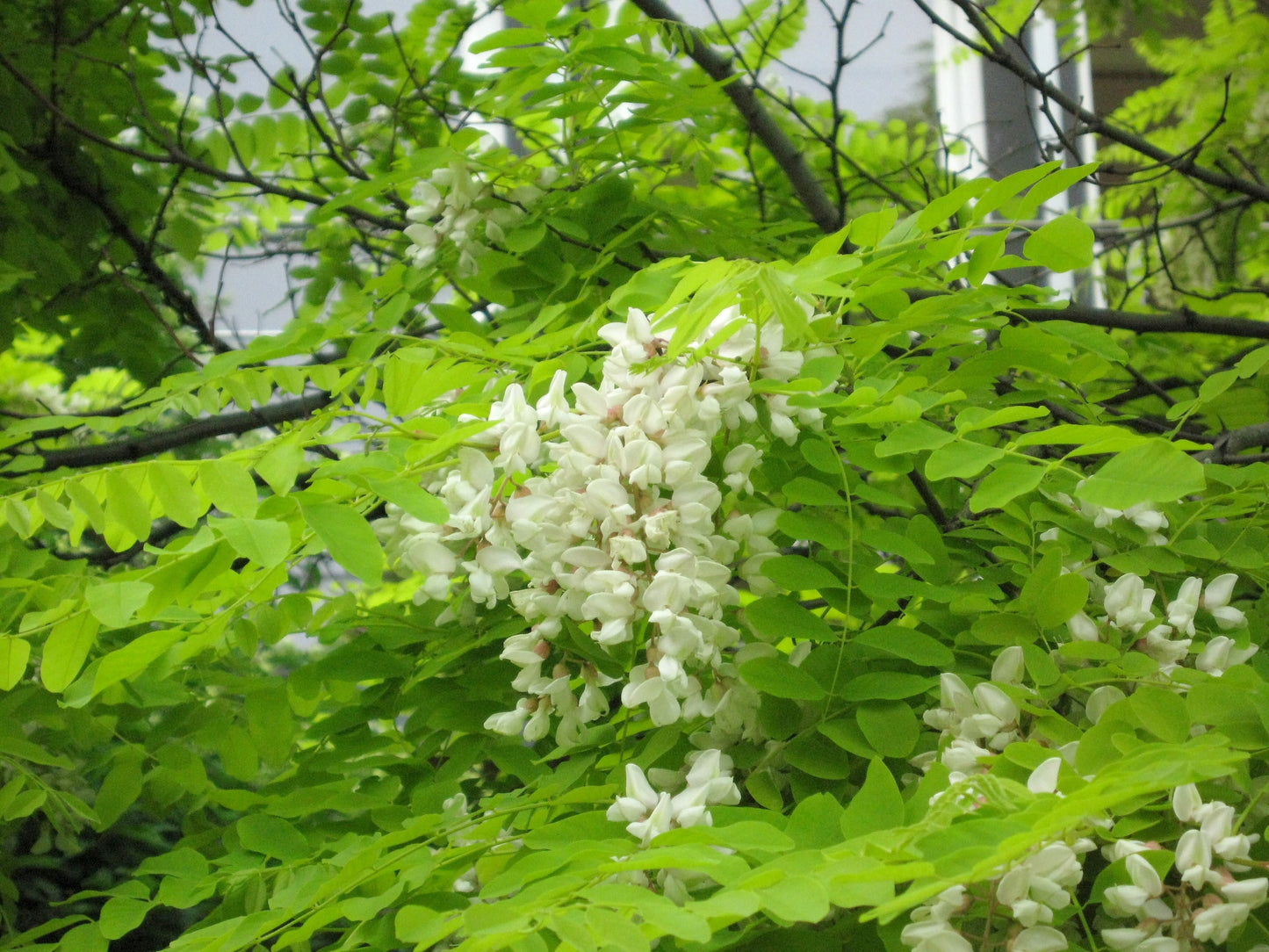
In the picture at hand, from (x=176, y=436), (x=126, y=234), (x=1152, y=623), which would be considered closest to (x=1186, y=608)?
(x=1152, y=623)

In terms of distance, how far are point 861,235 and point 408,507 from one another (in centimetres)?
46

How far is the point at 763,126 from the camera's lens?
1517 mm

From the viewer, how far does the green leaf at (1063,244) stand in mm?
829

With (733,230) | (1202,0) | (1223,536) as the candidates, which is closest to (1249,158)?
(733,230)

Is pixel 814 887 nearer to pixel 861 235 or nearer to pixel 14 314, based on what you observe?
pixel 861 235

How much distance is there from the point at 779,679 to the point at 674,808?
0.44ft

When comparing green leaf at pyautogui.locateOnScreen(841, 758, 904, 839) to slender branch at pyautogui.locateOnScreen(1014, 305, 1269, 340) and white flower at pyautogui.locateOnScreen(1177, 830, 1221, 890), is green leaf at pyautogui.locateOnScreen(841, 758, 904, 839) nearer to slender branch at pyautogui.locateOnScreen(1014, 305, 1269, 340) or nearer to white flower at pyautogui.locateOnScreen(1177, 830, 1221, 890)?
white flower at pyautogui.locateOnScreen(1177, 830, 1221, 890)

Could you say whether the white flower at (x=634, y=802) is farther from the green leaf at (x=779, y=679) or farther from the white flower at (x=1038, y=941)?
the white flower at (x=1038, y=941)

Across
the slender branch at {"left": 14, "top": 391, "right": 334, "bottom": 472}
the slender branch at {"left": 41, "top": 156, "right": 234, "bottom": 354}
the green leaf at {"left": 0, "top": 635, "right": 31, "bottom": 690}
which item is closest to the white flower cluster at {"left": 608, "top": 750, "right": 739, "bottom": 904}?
the green leaf at {"left": 0, "top": 635, "right": 31, "bottom": 690}

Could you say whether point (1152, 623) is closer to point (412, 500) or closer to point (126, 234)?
point (412, 500)

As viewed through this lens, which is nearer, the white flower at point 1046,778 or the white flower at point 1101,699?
the white flower at point 1046,778

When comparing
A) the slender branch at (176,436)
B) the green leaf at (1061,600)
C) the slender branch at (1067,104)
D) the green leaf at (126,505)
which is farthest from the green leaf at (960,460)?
the slender branch at (176,436)

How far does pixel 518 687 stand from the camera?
0.80 metres

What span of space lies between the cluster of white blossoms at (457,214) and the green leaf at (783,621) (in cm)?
59
